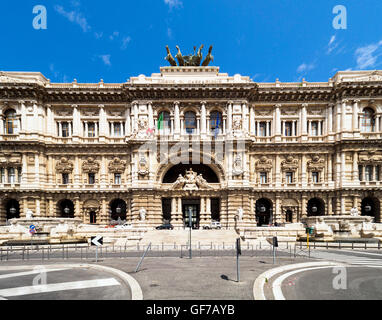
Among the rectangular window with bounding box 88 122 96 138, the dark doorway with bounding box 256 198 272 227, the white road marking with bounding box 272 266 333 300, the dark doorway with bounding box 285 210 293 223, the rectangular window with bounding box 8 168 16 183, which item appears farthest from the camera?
the rectangular window with bounding box 88 122 96 138

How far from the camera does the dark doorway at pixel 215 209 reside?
31828 mm

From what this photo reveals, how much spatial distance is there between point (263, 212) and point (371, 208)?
15.6 m

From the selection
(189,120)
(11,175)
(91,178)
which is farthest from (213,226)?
(11,175)

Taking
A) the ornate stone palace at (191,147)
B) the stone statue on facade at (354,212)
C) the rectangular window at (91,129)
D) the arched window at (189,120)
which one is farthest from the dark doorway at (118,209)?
the stone statue on facade at (354,212)

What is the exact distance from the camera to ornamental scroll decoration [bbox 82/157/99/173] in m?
32.7

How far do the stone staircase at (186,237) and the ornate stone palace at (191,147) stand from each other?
4803 mm

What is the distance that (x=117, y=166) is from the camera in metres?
32.8

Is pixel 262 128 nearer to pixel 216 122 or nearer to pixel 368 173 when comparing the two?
pixel 216 122

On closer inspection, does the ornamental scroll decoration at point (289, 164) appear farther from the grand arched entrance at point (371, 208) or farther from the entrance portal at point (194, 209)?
the entrance portal at point (194, 209)

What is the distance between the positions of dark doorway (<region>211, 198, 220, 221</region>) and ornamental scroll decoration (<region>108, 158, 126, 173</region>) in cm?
1448

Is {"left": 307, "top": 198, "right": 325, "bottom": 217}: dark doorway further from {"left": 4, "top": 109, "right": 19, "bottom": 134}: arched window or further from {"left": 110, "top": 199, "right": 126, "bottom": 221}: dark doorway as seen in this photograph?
{"left": 4, "top": 109, "right": 19, "bottom": 134}: arched window

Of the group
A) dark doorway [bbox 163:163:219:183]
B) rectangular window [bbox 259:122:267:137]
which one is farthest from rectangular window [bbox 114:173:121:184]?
rectangular window [bbox 259:122:267:137]
